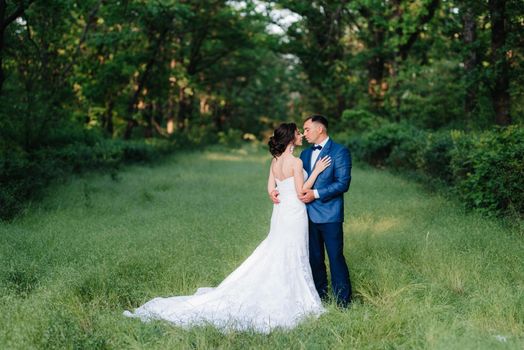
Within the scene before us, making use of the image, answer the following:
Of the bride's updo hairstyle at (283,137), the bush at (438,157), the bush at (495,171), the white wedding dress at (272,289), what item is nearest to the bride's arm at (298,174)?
the white wedding dress at (272,289)

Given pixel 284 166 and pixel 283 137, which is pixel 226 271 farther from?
pixel 283 137

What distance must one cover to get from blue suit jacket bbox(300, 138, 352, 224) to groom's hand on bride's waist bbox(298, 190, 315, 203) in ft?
0.28

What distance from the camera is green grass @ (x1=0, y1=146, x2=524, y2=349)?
487 cm

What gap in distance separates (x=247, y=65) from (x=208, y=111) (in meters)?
13.0

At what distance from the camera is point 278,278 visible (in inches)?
236

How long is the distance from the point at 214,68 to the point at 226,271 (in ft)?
124

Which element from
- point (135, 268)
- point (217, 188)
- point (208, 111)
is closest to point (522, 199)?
point (135, 268)

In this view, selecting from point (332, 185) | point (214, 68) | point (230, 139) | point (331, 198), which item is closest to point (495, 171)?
point (331, 198)

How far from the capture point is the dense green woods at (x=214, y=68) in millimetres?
13914

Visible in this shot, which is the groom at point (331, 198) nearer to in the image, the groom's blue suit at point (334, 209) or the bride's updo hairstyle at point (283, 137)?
the groom's blue suit at point (334, 209)

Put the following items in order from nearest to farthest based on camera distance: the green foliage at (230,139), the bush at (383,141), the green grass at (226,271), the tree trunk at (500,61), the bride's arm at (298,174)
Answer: the green grass at (226,271) → the bride's arm at (298,174) → the tree trunk at (500,61) → the bush at (383,141) → the green foliage at (230,139)

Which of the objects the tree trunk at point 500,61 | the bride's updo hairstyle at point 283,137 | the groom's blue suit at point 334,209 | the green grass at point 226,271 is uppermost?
the tree trunk at point 500,61

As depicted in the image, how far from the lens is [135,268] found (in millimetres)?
7129

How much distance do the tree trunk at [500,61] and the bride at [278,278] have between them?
9.33 meters
